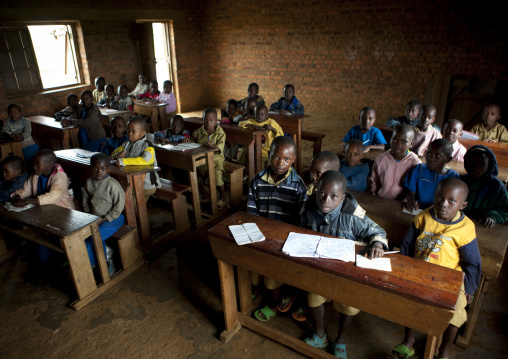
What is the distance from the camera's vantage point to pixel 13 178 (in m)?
3.30

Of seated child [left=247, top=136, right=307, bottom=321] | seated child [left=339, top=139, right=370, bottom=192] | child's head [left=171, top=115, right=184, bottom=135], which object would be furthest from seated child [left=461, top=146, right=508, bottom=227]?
child's head [left=171, top=115, right=184, bottom=135]

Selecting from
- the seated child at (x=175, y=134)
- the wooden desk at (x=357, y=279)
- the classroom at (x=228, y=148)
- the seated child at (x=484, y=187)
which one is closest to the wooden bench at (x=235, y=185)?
the classroom at (x=228, y=148)

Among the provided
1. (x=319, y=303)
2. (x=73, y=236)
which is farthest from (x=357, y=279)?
(x=73, y=236)

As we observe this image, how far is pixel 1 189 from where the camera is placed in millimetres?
3346

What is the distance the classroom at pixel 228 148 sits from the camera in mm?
2445

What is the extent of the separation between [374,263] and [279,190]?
90 cm

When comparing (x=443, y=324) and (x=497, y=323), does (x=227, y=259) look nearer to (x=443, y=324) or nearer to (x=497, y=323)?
(x=443, y=324)

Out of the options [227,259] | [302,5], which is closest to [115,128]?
[227,259]

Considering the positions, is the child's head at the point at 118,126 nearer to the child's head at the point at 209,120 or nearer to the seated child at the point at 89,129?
the child's head at the point at 209,120

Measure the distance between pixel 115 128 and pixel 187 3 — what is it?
276 inches

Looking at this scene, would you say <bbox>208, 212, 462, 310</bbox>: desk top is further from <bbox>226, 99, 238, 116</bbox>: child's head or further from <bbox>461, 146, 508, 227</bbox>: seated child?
<bbox>226, 99, 238, 116</bbox>: child's head

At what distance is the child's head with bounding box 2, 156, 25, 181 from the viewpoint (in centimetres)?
321

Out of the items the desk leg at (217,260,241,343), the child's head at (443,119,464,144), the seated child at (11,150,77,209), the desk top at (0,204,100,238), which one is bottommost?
the desk leg at (217,260,241,343)

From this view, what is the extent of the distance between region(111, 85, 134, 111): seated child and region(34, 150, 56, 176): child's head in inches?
→ 155
